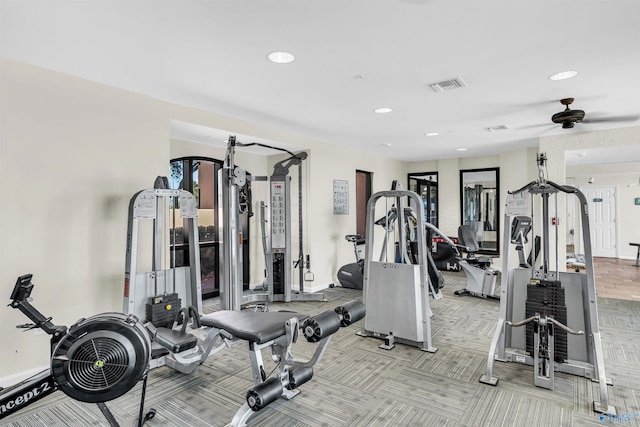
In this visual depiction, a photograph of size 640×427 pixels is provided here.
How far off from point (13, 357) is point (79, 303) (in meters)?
0.53

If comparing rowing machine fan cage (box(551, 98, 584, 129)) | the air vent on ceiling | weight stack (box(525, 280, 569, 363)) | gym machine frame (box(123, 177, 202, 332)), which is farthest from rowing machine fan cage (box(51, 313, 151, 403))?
rowing machine fan cage (box(551, 98, 584, 129))

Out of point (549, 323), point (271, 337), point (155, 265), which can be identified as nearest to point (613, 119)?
point (549, 323)

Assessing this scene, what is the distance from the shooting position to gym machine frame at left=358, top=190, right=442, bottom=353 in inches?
135

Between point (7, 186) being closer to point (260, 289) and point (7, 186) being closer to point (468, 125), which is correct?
point (260, 289)

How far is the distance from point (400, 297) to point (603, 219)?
28.5 ft

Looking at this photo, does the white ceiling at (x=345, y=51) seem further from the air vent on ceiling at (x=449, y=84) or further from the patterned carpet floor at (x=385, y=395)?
the patterned carpet floor at (x=385, y=395)

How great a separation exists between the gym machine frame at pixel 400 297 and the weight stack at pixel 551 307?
847 mm

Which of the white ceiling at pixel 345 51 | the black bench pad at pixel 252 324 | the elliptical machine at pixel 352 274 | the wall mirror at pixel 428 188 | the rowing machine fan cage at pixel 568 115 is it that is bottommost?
the elliptical machine at pixel 352 274

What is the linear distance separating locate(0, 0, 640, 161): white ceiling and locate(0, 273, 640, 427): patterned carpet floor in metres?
2.44

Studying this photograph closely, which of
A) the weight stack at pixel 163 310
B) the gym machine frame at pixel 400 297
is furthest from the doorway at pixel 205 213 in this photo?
the gym machine frame at pixel 400 297

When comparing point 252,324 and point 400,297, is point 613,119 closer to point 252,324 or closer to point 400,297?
point 400,297

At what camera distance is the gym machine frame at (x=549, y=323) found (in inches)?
105

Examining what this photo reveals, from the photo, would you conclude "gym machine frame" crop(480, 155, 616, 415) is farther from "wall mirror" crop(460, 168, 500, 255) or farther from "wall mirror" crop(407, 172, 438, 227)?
"wall mirror" crop(407, 172, 438, 227)

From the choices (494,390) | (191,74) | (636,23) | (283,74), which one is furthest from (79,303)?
(636,23)
